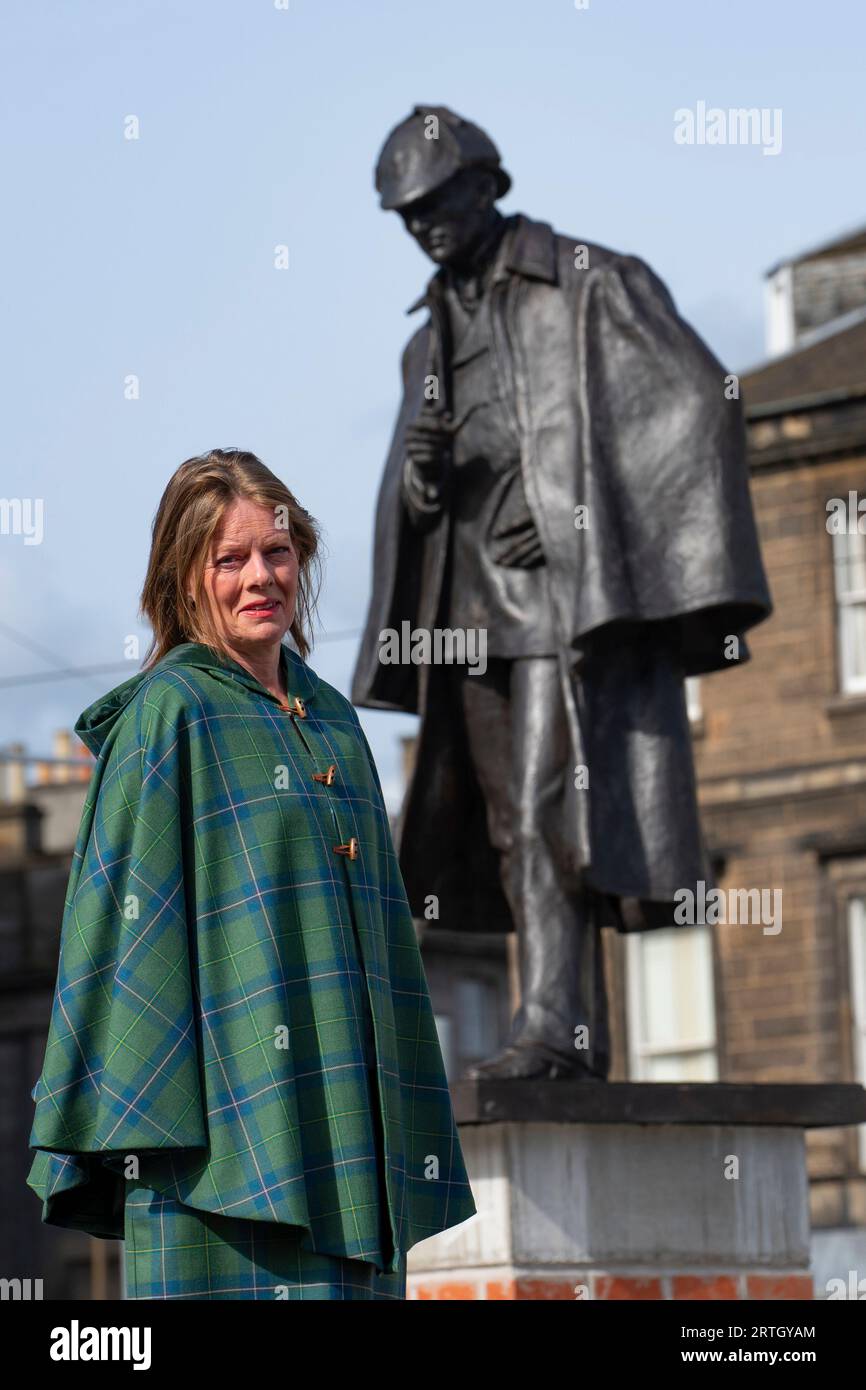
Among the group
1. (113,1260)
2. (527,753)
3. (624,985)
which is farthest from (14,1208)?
(527,753)

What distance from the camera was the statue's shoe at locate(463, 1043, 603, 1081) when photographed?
748cm

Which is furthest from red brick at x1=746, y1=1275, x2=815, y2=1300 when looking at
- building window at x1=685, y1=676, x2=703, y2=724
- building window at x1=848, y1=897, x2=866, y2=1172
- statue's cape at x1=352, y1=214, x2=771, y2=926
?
building window at x1=685, y1=676, x2=703, y2=724

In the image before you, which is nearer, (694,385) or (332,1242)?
(332,1242)

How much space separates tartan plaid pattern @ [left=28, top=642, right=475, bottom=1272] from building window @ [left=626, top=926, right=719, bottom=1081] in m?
22.1

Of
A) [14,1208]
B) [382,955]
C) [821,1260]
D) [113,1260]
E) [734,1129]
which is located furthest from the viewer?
[14,1208]

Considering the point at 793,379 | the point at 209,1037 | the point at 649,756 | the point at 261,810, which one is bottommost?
the point at 209,1037

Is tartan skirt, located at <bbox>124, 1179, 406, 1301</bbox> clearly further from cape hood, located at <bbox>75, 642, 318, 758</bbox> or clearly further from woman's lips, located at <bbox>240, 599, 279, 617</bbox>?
woman's lips, located at <bbox>240, 599, 279, 617</bbox>

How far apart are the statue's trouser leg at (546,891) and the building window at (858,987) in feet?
57.6

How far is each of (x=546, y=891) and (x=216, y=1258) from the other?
13.0 feet

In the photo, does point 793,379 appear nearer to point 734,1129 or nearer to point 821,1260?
point 821,1260

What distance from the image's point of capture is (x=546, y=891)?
7.83m

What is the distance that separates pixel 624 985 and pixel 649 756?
18.9 metres

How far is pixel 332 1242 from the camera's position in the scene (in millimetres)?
3982

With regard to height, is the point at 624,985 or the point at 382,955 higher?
the point at 624,985
